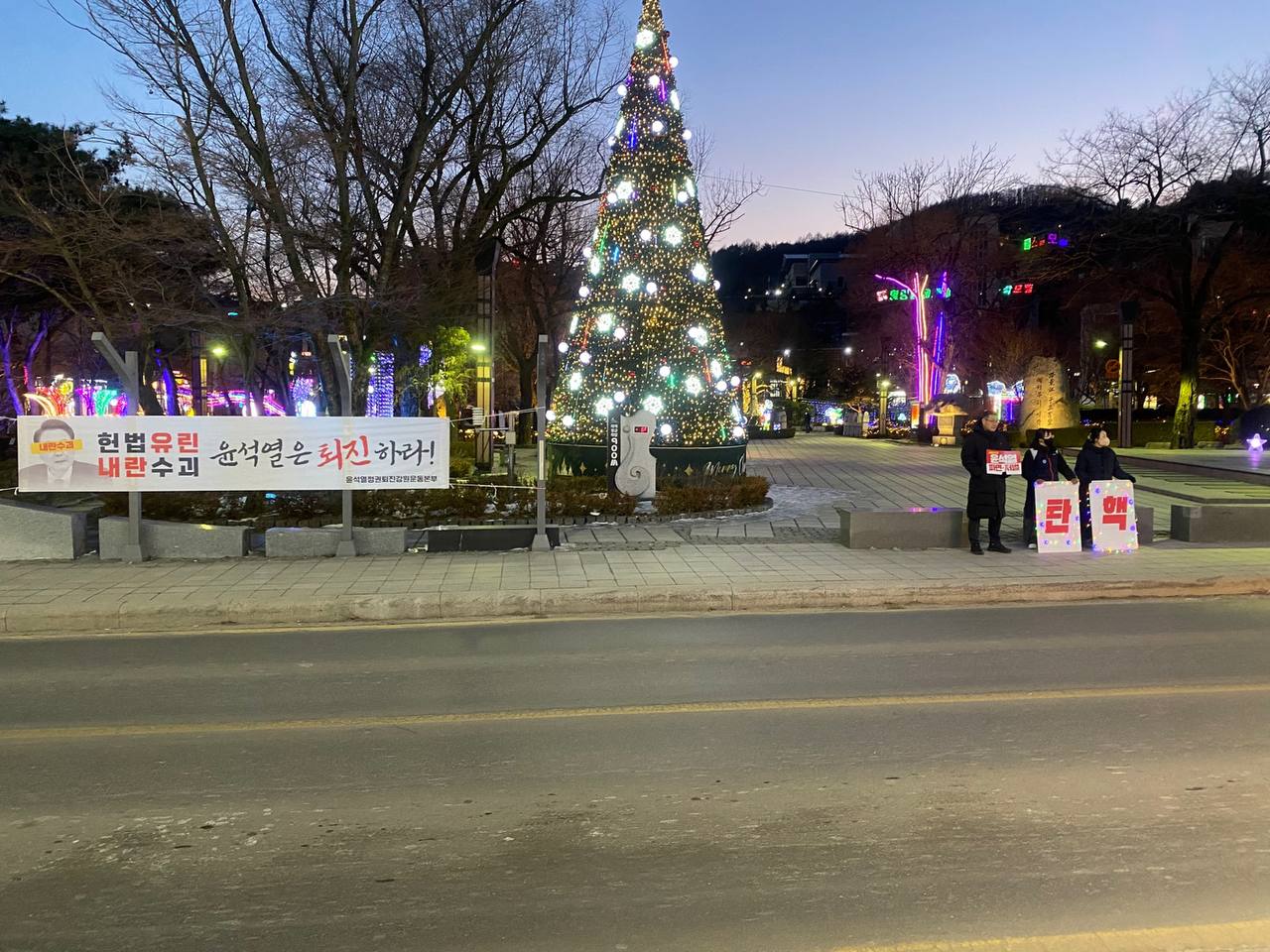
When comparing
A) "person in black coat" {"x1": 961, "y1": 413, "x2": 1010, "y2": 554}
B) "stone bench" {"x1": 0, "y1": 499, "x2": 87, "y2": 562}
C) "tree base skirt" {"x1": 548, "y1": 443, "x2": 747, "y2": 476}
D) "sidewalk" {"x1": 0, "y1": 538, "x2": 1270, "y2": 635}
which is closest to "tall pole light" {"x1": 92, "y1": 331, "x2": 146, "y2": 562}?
"sidewalk" {"x1": 0, "y1": 538, "x2": 1270, "y2": 635}

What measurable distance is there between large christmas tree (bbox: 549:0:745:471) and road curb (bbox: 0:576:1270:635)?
7.94 metres

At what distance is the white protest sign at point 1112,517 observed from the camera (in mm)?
11695

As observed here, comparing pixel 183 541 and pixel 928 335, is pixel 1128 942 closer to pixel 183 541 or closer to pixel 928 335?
pixel 183 541

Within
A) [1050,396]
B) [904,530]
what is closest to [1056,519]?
[904,530]

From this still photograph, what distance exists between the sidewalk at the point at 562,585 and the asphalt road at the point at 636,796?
1.30 metres

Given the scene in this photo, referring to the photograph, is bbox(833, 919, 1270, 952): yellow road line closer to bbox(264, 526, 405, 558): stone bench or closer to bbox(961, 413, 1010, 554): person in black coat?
bbox(961, 413, 1010, 554): person in black coat

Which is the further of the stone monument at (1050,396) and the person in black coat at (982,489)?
the stone monument at (1050,396)

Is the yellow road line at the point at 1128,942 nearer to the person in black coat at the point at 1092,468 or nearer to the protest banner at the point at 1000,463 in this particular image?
the protest banner at the point at 1000,463

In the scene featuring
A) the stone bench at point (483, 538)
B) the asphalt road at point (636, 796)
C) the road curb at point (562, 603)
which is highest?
the stone bench at point (483, 538)

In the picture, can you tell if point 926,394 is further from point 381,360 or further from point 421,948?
point 421,948

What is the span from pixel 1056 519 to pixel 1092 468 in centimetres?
90

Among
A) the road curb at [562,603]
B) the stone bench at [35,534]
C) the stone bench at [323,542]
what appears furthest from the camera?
the stone bench at [323,542]

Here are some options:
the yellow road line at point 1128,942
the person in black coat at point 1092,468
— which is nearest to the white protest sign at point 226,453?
the person in black coat at point 1092,468

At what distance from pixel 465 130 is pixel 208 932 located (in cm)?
2300
